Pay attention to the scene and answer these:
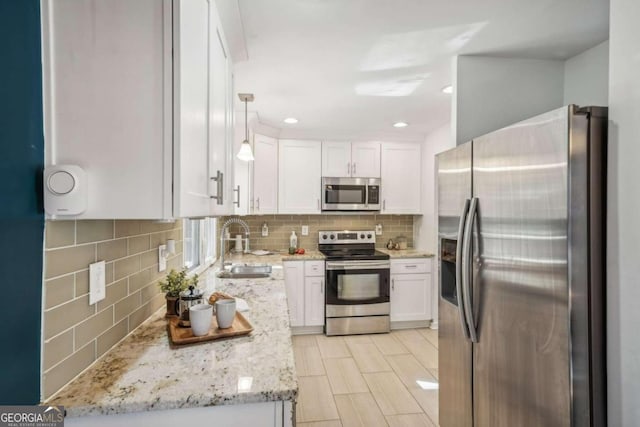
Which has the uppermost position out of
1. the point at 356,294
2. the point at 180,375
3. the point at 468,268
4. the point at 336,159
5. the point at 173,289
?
the point at 336,159

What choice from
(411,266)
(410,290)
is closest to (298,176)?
(411,266)

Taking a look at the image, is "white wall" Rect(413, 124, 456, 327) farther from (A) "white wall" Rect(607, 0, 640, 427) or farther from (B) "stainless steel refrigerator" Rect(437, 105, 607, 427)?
(A) "white wall" Rect(607, 0, 640, 427)

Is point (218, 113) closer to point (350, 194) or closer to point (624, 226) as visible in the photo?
point (624, 226)

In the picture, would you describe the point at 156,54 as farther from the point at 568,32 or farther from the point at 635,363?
the point at 568,32

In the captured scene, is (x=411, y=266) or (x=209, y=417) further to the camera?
(x=411, y=266)

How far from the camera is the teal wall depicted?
727mm

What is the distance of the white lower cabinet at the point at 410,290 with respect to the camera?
12.5ft

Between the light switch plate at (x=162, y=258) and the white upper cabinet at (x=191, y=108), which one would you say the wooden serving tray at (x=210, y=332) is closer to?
the light switch plate at (x=162, y=258)

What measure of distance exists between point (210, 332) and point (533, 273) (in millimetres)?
1263

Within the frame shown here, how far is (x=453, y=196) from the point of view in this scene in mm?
1786

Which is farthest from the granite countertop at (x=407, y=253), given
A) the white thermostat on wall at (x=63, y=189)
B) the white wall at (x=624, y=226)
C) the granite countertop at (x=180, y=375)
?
the white thermostat on wall at (x=63, y=189)

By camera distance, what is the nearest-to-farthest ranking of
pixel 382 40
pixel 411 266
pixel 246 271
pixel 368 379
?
pixel 382 40
pixel 368 379
pixel 246 271
pixel 411 266

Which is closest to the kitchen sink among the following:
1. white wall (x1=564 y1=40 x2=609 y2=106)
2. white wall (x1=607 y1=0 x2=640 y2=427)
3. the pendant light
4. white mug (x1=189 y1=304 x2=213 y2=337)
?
the pendant light

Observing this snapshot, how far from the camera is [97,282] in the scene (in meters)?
1.07
